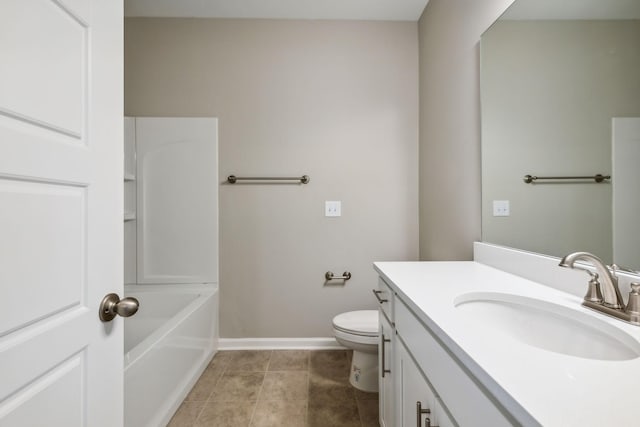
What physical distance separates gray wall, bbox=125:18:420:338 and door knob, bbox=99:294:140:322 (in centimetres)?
158

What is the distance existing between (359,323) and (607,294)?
1280 millimetres

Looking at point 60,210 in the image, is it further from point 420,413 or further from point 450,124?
point 450,124

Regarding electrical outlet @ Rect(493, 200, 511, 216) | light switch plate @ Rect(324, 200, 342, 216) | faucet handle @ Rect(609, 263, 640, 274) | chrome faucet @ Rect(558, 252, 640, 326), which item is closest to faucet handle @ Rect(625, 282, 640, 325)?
chrome faucet @ Rect(558, 252, 640, 326)

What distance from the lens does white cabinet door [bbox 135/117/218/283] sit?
2307mm

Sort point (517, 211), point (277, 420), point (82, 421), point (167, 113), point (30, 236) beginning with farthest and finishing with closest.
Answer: point (167, 113), point (277, 420), point (517, 211), point (82, 421), point (30, 236)

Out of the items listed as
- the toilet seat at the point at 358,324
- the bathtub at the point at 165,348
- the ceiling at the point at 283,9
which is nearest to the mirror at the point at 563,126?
the toilet seat at the point at 358,324

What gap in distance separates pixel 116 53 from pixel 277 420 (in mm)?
1742

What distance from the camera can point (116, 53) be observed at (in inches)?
32.0

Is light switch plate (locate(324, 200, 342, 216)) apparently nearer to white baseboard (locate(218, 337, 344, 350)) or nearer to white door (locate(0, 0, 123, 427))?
white baseboard (locate(218, 337, 344, 350))

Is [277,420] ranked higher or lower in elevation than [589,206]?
lower

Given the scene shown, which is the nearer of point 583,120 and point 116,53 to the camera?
point 116,53

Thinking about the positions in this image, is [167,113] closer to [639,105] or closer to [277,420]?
[277,420]

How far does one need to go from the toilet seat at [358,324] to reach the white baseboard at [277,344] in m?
0.51

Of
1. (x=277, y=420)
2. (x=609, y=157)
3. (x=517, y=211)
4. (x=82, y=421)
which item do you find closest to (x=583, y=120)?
(x=609, y=157)
